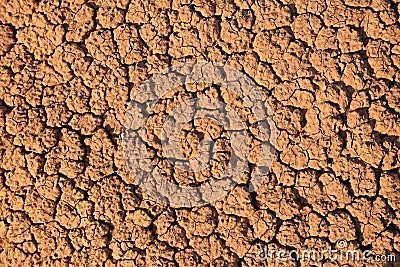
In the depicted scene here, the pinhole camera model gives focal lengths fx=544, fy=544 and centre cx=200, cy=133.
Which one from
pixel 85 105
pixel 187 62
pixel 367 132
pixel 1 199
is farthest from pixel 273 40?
pixel 1 199

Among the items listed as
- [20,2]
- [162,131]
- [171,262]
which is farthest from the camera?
[20,2]

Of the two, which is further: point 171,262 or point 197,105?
point 197,105

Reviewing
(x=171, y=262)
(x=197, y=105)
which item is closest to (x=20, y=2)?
(x=197, y=105)

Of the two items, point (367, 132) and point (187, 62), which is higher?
point (187, 62)

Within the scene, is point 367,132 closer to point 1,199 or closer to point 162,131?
point 162,131

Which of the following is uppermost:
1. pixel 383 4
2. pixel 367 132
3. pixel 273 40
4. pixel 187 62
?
pixel 383 4

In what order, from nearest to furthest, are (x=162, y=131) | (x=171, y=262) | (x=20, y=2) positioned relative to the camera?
(x=171, y=262) < (x=162, y=131) < (x=20, y=2)

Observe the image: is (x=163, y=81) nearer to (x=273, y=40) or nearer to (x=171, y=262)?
(x=273, y=40)
